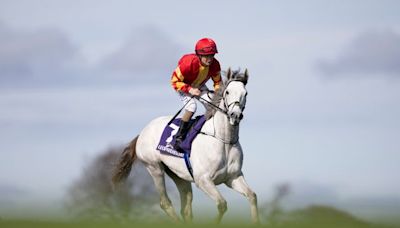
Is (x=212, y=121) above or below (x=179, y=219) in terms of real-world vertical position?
above

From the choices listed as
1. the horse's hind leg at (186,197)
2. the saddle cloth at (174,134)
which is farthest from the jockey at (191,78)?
the horse's hind leg at (186,197)

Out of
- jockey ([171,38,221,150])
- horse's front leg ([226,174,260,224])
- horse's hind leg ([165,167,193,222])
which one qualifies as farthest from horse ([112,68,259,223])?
horse's hind leg ([165,167,193,222])

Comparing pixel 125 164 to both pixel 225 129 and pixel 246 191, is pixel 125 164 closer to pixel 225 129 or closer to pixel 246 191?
pixel 225 129

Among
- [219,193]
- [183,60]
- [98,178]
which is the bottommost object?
[219,193]

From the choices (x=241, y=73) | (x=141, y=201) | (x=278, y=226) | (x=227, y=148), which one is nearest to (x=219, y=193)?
(x=227, y=148)

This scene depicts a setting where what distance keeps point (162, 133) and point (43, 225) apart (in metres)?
4.91

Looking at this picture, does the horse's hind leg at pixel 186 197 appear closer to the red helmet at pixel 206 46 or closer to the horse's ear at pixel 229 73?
the red helmet at pixel 206 46

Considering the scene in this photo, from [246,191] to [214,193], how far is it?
498 millimetres

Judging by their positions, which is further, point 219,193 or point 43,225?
point 219,193

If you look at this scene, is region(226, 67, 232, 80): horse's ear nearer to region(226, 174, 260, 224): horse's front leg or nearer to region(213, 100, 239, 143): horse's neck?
region(213, 100, 239, 143): horse's neck

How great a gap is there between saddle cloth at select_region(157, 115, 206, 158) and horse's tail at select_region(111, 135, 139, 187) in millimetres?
1416

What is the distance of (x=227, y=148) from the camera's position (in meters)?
12.7

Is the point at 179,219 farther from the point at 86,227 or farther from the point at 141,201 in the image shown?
the point at 141,201

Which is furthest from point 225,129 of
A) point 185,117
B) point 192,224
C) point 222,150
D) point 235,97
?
point 192,224
